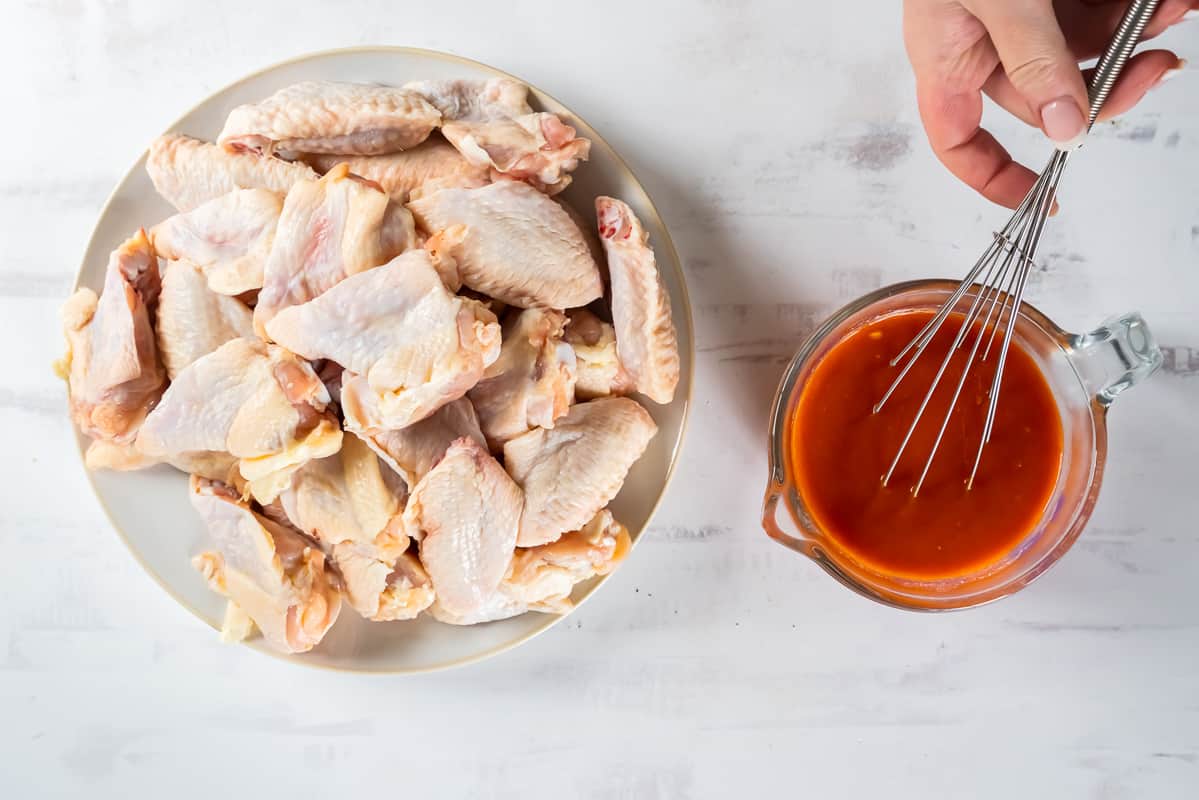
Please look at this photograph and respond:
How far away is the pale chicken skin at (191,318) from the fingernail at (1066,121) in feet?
A: 3.49

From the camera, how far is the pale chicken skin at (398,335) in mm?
1179

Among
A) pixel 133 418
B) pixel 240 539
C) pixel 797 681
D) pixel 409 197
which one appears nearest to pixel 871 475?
pixel 797 681

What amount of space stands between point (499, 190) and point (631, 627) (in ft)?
2.45

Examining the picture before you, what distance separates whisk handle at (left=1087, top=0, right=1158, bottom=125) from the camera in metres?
0.89

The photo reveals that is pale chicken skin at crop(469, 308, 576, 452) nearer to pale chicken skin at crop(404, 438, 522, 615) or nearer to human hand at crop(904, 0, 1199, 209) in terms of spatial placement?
pale chicken skin at crop(404, 438, 522, 615)

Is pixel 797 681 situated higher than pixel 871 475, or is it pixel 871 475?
pixel 871 475

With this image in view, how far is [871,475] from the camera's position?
4.24 ft

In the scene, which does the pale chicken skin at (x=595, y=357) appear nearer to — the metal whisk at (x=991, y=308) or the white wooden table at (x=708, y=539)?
the white wooden table at (x=708, y=539)

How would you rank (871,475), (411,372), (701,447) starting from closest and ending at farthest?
(411,372)
(871,475)
(701,447)

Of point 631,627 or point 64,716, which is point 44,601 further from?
point 631,627

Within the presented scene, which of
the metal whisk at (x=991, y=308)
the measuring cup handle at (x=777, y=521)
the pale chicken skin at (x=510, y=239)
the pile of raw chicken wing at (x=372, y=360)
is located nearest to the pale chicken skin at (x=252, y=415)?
the pile of raw chicken wing at (x=372, y=360)

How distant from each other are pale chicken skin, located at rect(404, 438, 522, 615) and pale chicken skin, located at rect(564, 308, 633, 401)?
7.4 inches

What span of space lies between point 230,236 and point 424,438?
1.25ft

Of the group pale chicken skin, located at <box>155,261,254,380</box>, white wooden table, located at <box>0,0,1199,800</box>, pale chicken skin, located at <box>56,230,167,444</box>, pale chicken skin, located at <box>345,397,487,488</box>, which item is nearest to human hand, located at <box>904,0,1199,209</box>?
white wooden table, located at <box>0,0,1199,800</box>
